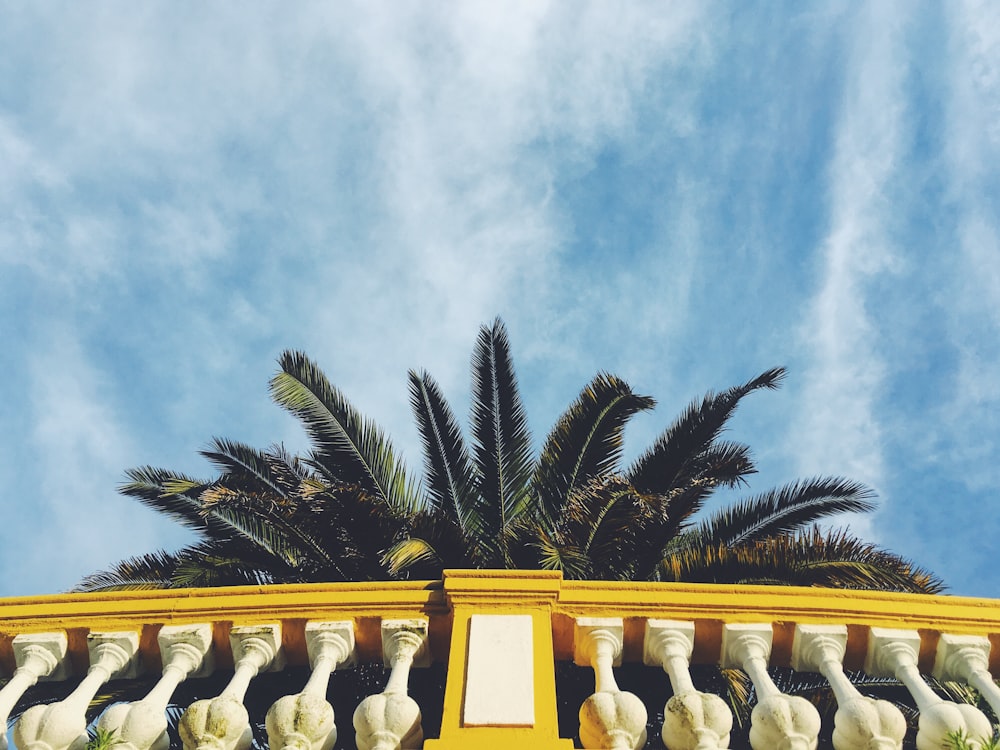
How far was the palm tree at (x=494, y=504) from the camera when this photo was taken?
7418 mm

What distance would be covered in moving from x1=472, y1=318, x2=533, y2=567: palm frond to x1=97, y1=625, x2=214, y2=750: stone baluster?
14.7 ft

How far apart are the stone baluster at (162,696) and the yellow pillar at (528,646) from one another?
1.15 metres

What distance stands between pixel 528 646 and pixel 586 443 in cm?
463

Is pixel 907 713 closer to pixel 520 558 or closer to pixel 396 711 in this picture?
pixel 520 558

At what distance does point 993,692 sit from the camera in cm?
389

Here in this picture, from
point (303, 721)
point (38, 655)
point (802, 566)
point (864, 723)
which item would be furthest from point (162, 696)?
point (802, 566)

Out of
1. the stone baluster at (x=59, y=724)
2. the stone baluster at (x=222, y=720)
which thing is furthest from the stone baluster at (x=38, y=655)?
the stone baluster at (x=222, y=720)

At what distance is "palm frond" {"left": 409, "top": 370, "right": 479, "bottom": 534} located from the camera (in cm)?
923

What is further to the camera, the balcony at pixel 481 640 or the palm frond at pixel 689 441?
the palm frond at pixel 689 441

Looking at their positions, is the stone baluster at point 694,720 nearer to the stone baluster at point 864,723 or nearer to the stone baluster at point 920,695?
the stone baluster at point 864,723

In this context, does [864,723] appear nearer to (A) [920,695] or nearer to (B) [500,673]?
(A) [920,695]

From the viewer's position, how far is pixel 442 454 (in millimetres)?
9438

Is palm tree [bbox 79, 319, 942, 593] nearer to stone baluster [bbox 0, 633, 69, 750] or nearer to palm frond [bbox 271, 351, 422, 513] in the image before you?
palm frond [bbox 271, 351, 422, 513]

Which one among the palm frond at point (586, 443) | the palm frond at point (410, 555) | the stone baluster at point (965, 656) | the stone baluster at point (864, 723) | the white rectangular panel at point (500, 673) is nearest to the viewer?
the stone baluster at point (864, 723)
